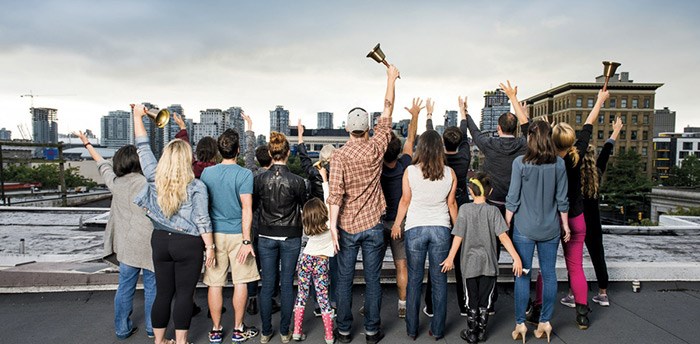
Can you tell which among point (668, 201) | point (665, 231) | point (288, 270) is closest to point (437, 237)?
point (288, 270)

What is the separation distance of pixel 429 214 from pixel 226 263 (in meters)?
1.93

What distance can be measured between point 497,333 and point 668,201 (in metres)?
49.5

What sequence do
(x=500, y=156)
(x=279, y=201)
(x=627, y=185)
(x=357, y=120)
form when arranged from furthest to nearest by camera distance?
(x=627, y=185) → (x=500, y=156) → (x=279, y=201) → (x=357, y=120)

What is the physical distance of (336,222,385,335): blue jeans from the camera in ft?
13.3

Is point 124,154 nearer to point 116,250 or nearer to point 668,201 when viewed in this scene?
point 116,250

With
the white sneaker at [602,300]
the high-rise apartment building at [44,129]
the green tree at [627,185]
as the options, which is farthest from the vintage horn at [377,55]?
the high-rise apartment building at [44,129]

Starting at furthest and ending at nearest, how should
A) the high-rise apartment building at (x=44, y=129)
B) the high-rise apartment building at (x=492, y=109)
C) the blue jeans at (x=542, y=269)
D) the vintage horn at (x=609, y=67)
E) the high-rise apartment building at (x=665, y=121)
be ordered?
1. the high-rise apartment building at (x=44, y=129)
2. the high-rise apartment building at (x=492, y=109)
3. the high-rise apartment building at (x=665, y=121)
4. the vintage horn at (x=609, y=67)
5. the blue jeans at (x=542, y=269)

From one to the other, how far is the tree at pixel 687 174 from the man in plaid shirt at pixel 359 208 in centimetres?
8561

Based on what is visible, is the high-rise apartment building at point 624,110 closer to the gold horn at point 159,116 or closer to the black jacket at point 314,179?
the black jacket at point 314,179

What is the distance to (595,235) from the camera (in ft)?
16.1

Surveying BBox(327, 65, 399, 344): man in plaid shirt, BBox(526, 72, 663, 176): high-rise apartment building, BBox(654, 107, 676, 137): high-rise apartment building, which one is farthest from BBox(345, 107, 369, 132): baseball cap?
BBox(654, 107, 676, 137): high-rise apartment building

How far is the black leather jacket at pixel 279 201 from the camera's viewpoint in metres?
4.08

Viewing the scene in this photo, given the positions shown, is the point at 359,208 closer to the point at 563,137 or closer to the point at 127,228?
the point at 563,137

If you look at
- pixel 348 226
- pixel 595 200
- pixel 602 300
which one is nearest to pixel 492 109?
pixel 602 300
